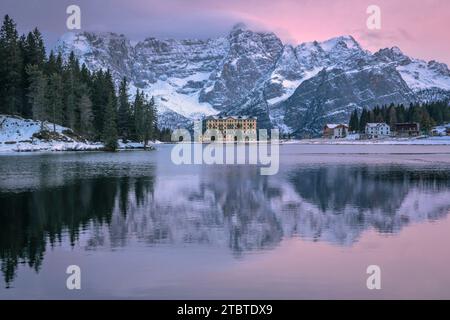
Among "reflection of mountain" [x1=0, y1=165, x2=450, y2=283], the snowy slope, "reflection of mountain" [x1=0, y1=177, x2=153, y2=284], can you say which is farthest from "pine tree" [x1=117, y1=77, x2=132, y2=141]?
"reflection of mountain" [x1=0, y1=177, x2=153, y2=284]

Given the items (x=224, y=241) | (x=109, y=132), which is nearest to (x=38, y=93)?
(x=109, y=132)

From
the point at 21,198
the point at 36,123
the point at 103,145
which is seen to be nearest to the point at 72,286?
the point at 21,198

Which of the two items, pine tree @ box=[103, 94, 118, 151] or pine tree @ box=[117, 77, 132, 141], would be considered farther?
pine tree @ box=[117, 77, 132, 141]

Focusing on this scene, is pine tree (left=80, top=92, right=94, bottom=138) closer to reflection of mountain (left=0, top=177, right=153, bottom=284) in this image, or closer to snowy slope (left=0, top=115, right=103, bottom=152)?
snowy slope (left=0, top=115, right=103, bottom=152)

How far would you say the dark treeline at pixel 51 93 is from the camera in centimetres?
14762

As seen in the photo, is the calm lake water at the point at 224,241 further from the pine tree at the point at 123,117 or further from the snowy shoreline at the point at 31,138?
the pine tree at the point at 123,117

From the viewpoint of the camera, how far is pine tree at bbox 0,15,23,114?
483 feet

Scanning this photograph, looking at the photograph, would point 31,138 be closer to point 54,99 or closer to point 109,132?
point 54,99

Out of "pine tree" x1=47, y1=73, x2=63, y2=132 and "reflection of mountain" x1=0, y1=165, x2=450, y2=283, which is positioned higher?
"pine tree" x1=47, y1=73, x2=63, y2=132

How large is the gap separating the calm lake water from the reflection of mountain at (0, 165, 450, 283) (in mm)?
96

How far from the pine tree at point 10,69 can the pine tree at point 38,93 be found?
405 cm

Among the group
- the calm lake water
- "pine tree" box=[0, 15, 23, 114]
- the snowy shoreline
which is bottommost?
the calm lake water

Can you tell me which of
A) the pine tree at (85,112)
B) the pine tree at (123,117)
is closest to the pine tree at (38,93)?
the pine tree at (85,112)

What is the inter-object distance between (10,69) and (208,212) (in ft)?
416
